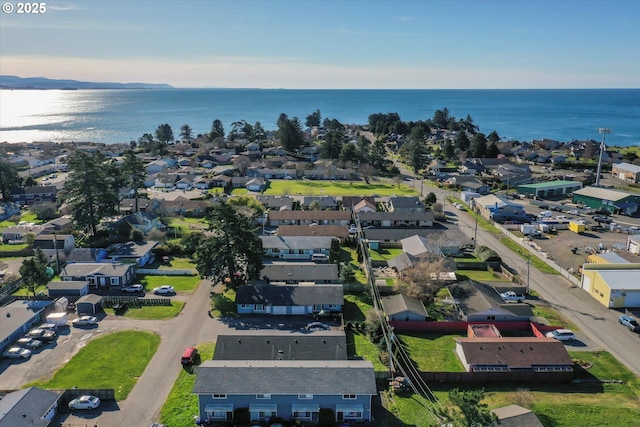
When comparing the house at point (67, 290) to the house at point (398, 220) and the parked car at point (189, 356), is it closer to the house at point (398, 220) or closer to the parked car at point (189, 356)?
the parked car at point (189, 356)

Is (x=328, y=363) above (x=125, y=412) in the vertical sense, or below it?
above

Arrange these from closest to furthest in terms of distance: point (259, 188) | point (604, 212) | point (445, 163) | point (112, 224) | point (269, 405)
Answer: point (269, 405)
point (112, 224)
point (604, 212)
point (259, 188)
point (445, 163)

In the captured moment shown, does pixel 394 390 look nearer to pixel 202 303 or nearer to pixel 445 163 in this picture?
pixel 202 303

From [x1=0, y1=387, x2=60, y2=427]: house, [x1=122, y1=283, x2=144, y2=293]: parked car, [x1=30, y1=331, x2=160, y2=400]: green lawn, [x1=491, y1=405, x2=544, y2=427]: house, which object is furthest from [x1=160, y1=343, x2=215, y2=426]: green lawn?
[x1=491, y1=405, x2=544, y2=427]: house

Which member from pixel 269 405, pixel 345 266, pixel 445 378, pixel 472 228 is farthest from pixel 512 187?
pixel 269 405

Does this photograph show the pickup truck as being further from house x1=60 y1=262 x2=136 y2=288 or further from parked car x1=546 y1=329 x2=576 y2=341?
house x1=60 y1=262 x2=136 y2=288

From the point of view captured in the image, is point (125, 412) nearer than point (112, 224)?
Yes

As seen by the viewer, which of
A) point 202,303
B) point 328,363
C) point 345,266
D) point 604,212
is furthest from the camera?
point 604,212
